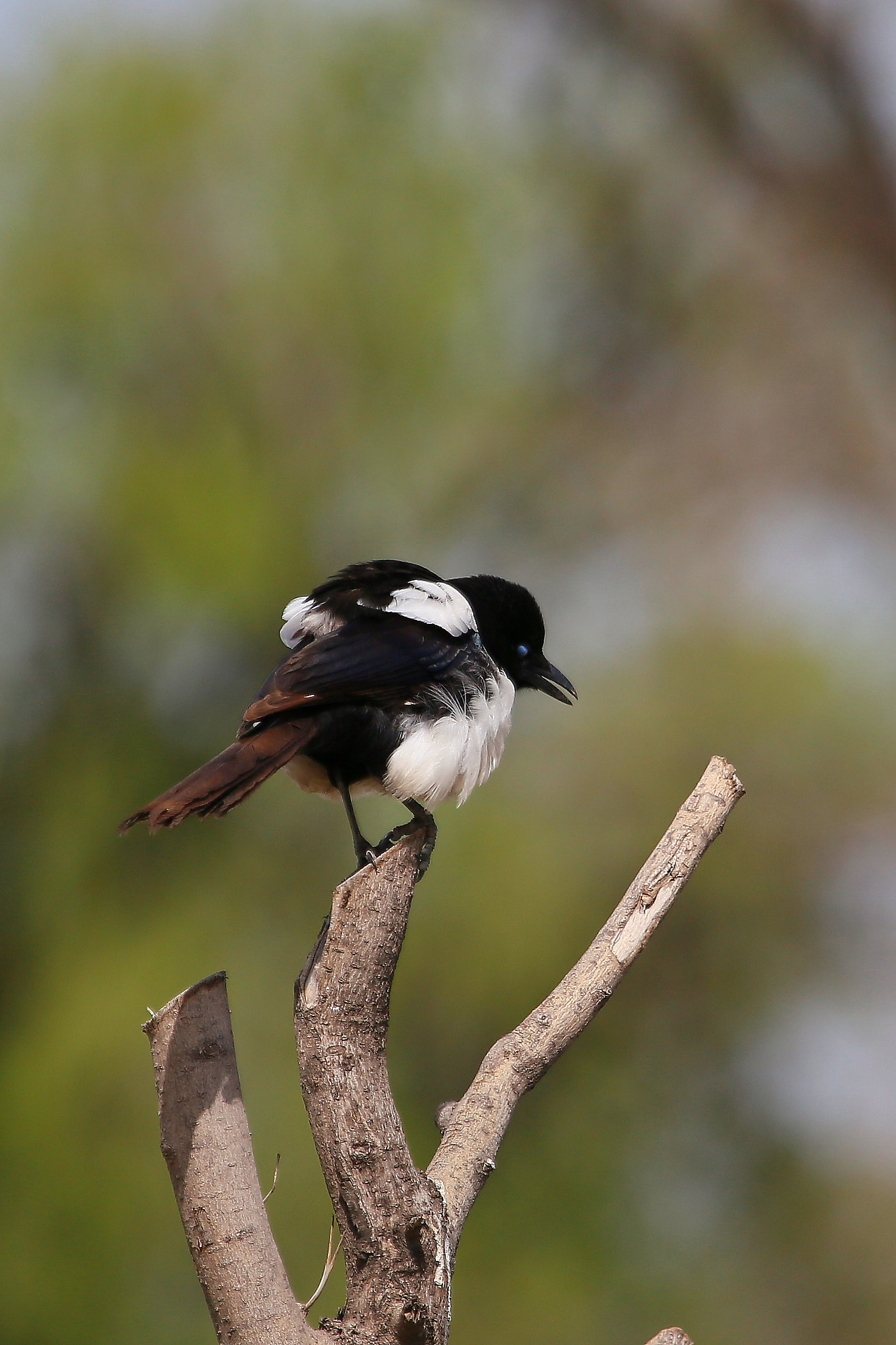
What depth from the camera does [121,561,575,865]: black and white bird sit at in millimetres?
2842

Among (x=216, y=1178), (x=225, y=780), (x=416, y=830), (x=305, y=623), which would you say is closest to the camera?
(x=216, y=1178)

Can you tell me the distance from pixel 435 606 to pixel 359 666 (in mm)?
464

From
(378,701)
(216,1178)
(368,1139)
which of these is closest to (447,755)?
(378,701)

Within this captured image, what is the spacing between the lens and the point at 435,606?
341 cm

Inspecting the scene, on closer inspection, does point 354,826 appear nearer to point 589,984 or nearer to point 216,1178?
point 589,984

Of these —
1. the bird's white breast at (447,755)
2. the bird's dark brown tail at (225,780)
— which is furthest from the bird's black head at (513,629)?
the bird's dark brown tail at (225,780)

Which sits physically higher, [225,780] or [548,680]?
[548,680]

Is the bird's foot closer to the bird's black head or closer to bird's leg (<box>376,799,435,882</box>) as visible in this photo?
bird's leg (<box>376,799,435,882</box>)

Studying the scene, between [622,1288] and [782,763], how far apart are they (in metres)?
3.59

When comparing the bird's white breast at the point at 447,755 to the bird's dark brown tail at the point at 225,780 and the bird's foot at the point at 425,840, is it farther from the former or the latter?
the bird's dark brown tail at the point at 225,780

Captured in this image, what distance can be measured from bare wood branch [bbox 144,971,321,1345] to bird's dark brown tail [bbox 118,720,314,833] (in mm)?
339

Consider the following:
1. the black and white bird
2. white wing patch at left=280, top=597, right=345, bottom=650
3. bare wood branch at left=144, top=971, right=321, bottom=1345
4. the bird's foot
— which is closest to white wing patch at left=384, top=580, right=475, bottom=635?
the black and white bird

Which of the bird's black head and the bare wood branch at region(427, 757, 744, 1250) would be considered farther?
the bird's black head

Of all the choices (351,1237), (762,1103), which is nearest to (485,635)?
(351,1237)
